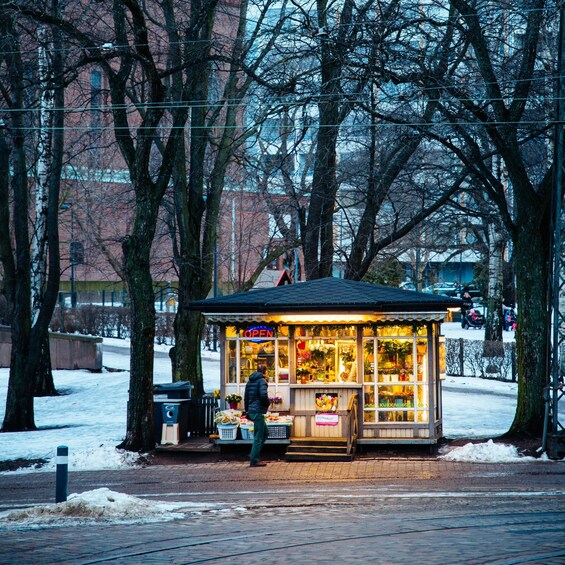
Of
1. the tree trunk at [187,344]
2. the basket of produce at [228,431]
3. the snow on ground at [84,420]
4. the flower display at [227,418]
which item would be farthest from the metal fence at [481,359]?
the basket of produce at [228,431]

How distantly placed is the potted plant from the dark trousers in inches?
71.8

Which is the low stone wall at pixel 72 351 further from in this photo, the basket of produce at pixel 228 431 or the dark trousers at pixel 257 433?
the dark trousers at pixel 257 433

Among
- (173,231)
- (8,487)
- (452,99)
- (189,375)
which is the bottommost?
(8,487)

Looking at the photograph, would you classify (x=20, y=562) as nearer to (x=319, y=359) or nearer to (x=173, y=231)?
(x=319, y=359)

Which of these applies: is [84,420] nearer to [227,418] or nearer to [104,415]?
[104,415]

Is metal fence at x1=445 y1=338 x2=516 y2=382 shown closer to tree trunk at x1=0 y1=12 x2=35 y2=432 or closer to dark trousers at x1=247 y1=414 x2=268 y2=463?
tree trunk at x1=0 y1=12 x2=35 y2=432

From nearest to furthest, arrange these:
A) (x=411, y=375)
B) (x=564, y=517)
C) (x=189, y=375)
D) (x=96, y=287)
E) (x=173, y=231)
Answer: (x=564, y=517) → (x=411, y=375) → (x=189, y=375) → (x=173, y=231) → (x=96, y=287)

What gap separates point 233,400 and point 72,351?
20.9m

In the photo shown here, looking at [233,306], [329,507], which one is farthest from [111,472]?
[329,507]

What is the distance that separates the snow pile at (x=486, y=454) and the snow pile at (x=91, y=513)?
22.7 ft

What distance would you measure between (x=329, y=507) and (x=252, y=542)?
2.92 m

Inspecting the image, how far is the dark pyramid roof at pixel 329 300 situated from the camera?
1917 cm

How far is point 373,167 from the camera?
85.6ft

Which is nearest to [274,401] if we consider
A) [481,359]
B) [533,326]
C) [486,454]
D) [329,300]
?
[329,300]
